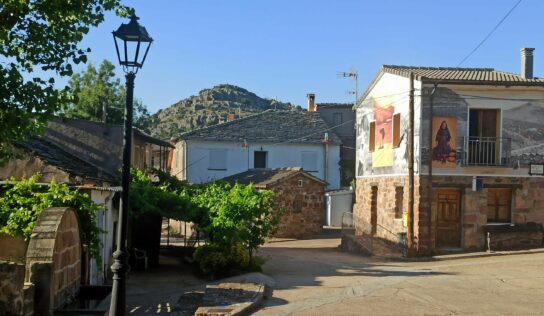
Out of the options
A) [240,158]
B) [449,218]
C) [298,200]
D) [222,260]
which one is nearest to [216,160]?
[240,158]

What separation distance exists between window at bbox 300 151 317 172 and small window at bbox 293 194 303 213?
925 cm

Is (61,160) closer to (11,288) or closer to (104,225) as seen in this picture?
(104,225)

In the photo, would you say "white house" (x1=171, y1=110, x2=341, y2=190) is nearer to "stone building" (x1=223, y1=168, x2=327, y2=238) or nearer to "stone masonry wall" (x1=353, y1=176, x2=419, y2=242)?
"stone building" (x1=223, y1=168, x2=327, y2=238)

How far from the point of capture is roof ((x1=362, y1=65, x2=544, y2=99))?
69.9 feet

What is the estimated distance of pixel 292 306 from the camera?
11.9m

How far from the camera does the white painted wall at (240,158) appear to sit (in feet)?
133

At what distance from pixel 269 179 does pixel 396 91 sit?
10557 millimetres

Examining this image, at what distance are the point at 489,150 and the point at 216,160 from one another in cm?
2211

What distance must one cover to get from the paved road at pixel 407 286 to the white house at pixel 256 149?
19.7 meters

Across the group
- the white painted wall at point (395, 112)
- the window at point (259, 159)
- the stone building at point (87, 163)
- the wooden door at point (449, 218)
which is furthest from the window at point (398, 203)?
the window at point (259, 159)

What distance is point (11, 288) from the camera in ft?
21.9

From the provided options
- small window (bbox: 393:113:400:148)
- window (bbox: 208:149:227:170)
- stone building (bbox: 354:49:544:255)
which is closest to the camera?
stone building (bbox: 354:49:544:255)

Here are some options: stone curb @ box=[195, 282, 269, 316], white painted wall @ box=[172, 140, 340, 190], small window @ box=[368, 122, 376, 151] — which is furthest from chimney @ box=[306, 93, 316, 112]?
stone curb @ box=[195, 282, 269, 316]

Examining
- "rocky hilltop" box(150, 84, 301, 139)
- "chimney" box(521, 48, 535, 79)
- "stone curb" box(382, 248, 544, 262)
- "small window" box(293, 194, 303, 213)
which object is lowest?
"stone curb" box(382, 248, 544, 262)
